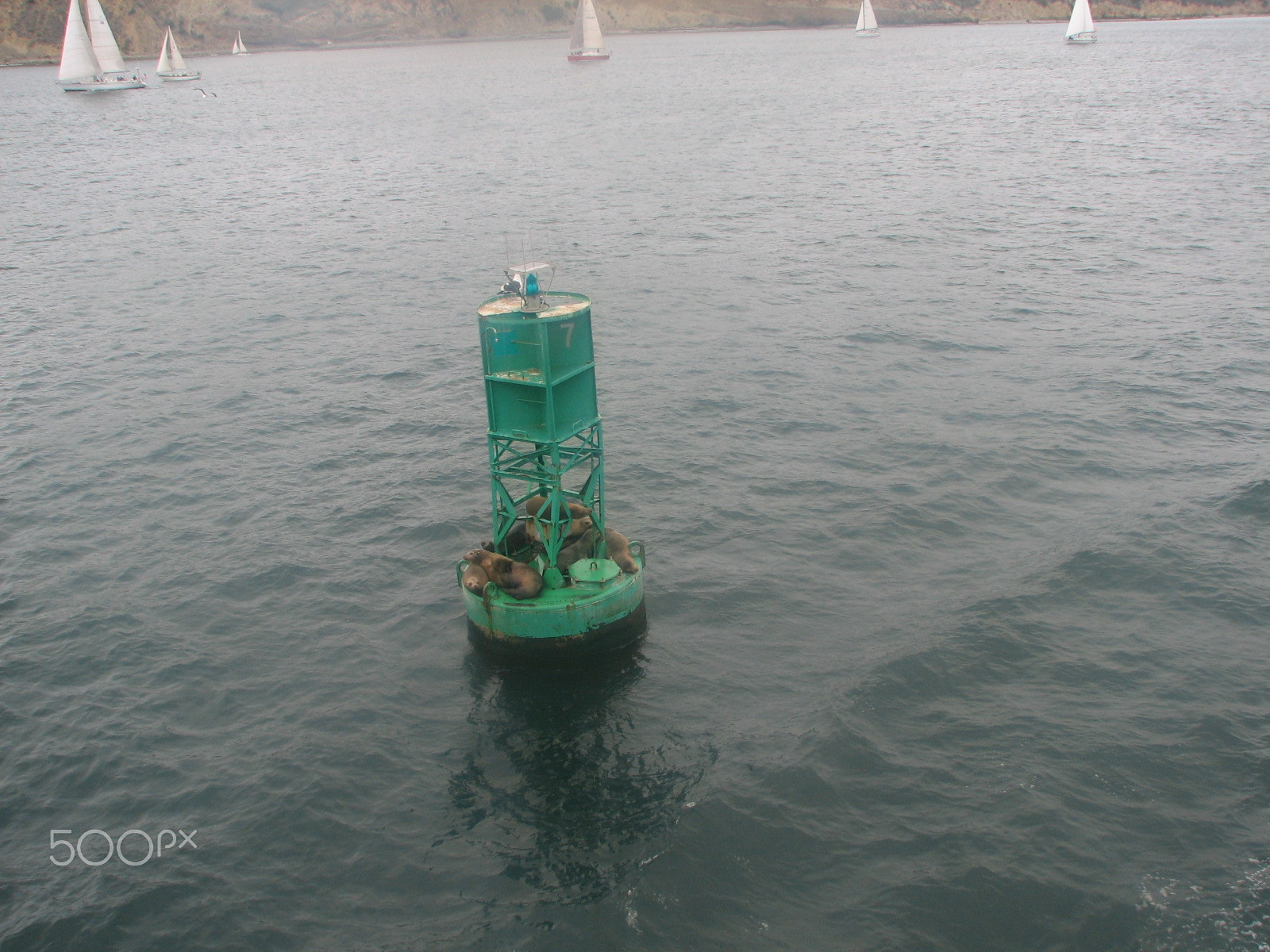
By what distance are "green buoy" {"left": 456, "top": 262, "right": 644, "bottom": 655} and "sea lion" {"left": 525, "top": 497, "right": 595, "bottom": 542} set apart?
0.27 ft

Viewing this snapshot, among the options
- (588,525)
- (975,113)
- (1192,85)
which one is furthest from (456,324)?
(1192,85)

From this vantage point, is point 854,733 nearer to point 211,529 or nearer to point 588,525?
point 588,525

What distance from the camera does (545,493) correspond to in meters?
24.7

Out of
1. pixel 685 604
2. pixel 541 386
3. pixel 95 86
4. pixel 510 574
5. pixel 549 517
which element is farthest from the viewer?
pixel 95 86

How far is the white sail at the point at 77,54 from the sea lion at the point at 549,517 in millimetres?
181882

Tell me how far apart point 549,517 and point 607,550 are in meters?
1.69

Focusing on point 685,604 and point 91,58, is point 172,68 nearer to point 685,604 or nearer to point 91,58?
point 91,58

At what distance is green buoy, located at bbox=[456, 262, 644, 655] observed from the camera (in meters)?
22.5

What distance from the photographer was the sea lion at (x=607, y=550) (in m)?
24.3

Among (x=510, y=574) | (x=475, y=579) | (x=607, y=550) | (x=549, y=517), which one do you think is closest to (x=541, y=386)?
(x=549, y=517)

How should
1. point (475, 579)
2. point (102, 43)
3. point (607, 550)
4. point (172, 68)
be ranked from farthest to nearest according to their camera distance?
point (172, 68) → point (102, 43) → point (607, 550) → point (475, 579)

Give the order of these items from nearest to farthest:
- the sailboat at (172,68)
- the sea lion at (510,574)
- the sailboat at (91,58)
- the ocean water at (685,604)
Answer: the ocean water at (685,604) < the sea lion at (510,574) < the sailboat at (91,58) < the sailboat at (172,68)

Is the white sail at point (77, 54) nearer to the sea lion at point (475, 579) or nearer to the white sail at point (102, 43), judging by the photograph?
the white sail at point (102, 43)

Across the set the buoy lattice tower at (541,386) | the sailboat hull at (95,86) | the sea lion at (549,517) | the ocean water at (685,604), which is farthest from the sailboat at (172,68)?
the buoy lattice tower at (541,386)
